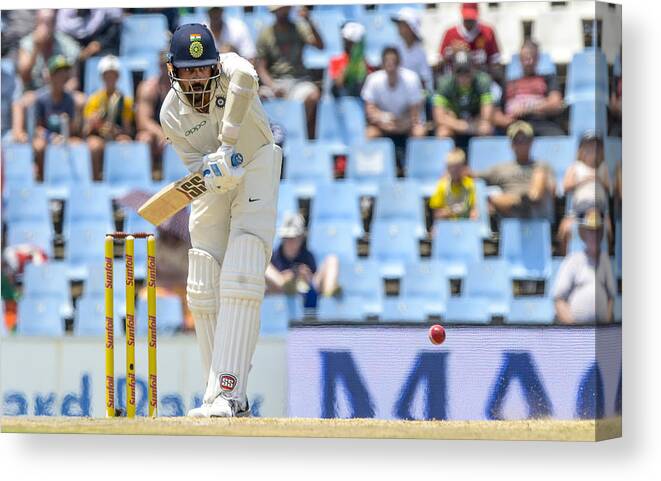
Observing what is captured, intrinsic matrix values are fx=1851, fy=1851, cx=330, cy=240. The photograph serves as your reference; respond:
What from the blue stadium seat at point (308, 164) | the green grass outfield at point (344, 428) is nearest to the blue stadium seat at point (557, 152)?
the blue stadium seat at point (308, 164)

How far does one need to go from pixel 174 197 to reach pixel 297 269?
1.54 metres

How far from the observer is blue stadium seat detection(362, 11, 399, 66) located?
11.2 meters

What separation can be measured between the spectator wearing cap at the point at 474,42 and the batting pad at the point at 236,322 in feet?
6.55

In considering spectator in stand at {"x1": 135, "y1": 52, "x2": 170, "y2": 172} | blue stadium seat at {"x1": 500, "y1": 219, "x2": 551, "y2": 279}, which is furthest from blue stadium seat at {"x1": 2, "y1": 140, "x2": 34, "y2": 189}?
blue stadium seat at {"x1": 500, "y1": 219, "x2": 551, "y2": 279}

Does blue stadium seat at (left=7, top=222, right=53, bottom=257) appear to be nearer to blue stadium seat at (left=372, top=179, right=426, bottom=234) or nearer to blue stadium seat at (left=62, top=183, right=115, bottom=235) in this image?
blue stadium seat at (left=62, top=183, right=115, bottom=235)

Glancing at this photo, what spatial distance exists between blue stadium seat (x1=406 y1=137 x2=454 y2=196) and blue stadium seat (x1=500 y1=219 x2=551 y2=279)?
51cm

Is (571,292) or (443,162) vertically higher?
(443,162)

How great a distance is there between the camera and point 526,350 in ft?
35.0

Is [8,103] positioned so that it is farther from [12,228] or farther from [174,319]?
[174,319]

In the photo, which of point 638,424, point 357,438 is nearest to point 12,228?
point 357,438

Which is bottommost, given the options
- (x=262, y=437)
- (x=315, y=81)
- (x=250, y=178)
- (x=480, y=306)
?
(x=262, y=437)

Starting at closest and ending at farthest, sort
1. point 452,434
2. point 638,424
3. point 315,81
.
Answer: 1. point 452,434
2. point 638,424
3. point 315,81

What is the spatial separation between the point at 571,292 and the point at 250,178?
204 centimetres

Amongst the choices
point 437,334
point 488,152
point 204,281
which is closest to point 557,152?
point 488,152
